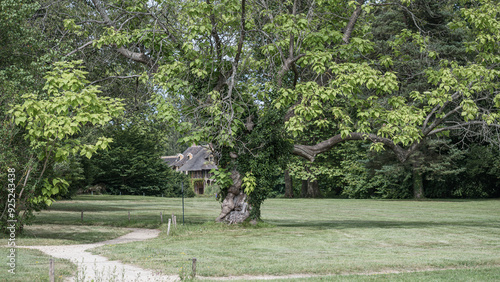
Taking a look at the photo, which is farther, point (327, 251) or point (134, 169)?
point (134, 169)

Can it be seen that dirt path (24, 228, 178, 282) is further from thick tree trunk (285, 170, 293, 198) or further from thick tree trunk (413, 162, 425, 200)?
thick tree trunk (285, 170, 293, 198)

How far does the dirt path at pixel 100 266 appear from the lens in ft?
27.5

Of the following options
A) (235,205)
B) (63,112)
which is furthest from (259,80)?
(63,112)

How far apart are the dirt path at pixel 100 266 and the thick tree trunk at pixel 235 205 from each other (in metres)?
2.44

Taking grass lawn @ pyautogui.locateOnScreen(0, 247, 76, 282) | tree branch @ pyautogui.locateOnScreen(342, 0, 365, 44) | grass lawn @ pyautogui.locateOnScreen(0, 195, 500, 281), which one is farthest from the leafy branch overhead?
tree branch @ pyautogui.locateOnScreen(342, 0, 365, 44)

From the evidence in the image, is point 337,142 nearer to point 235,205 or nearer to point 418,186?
point 235,205

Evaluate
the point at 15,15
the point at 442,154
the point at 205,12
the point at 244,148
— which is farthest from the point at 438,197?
the point at 15,15

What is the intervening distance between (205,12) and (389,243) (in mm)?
8531

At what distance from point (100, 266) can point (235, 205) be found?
7.69 m

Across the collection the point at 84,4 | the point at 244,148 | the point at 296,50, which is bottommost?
the point at 244,148

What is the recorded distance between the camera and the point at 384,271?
959 centimetres

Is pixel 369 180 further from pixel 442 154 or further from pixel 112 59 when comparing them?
pixel 112 59

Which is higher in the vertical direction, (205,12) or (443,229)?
(205,12)

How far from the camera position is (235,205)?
1695cm
